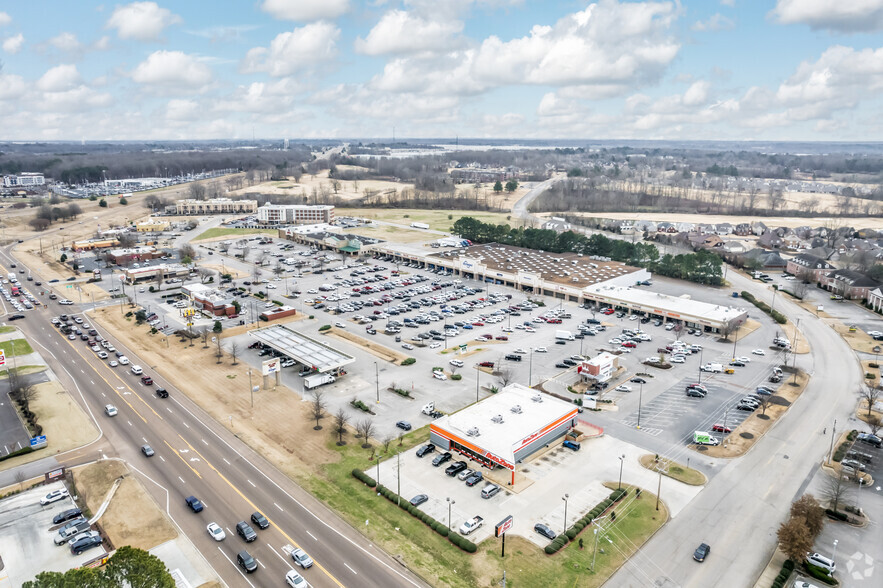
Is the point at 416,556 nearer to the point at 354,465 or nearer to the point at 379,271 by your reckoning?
the point at 354,465

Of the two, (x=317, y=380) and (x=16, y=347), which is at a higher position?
(x=16, y=347)

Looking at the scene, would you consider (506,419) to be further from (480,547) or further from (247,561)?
(247,561)

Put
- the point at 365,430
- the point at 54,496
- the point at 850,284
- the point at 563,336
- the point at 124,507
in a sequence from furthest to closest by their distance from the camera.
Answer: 1. the point at 850,284
2. the point at 563,336
3. the point at 365,430
4. the point at 54,496
5. the point at 124,507

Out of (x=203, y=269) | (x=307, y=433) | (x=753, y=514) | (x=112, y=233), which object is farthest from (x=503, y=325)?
(x=112, y=233)

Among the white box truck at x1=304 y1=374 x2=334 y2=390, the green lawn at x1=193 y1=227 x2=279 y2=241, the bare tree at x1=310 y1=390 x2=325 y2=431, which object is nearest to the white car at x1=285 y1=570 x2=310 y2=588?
the bare tree at x1=310 y1=390 x2=325 y2=431

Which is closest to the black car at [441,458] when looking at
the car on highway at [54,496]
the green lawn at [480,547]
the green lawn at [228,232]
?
the green lawn at [480,547]

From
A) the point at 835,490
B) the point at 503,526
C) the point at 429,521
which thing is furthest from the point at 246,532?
the point at 835,490
